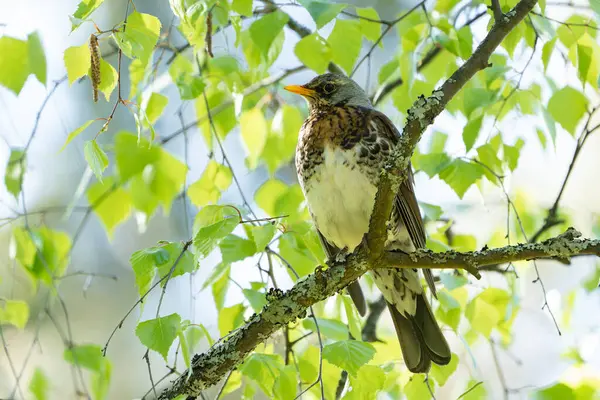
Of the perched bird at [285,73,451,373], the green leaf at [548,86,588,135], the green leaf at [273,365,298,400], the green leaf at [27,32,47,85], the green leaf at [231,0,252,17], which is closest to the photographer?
the green leaf at [27,32,47,85]

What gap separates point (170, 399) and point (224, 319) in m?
0.50

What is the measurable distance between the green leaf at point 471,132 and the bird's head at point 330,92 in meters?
0.87

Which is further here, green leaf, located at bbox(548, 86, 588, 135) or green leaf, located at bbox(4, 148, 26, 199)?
green leaf, located at bbox(548, 86, 588, 135)

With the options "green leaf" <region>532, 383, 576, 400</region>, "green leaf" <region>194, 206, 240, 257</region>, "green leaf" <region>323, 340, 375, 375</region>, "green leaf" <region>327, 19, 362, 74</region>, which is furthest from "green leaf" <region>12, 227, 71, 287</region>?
"green leaf" <region>532, 383, 576, 400</region>

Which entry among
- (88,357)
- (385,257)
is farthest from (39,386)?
(385,257)

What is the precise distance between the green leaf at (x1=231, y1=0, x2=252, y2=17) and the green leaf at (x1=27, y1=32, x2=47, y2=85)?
30.4 inches

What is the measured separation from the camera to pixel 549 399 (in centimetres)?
292

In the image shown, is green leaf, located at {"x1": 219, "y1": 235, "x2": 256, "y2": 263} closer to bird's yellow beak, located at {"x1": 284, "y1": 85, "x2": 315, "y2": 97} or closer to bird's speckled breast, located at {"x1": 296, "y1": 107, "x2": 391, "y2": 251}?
bird's speckled breast, located at {"x1": 296, "y1": 107, "x2": 391, "y2": 251}

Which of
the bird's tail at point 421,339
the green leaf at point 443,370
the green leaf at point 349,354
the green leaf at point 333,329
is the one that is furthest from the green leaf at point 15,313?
the green leaf at point 443,370

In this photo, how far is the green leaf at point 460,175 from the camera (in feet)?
10.6

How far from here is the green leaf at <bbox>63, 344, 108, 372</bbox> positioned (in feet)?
10.0

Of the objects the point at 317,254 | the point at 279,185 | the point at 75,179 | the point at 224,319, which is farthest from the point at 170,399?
the point at 75,179

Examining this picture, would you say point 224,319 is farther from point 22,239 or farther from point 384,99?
point 384,99

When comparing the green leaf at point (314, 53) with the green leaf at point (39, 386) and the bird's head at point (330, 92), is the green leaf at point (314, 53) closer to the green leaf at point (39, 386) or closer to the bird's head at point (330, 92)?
the bird's head at point (330, 92)
